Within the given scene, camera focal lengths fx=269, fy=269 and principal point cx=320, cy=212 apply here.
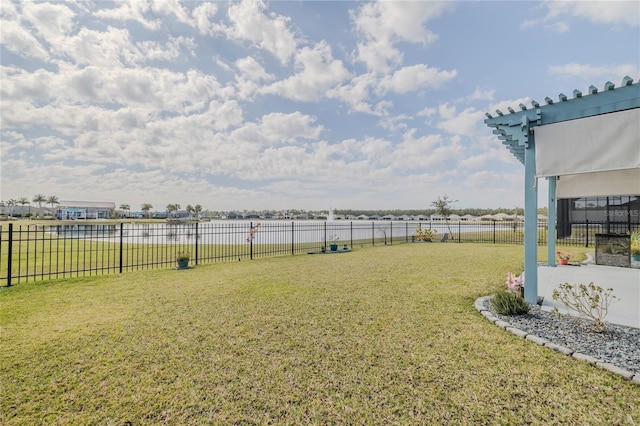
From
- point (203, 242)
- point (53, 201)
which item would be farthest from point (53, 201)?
point (203, 242)

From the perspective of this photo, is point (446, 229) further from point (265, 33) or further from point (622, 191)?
point (265, 33)

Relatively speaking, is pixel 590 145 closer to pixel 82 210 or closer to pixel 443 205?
pixel 443 205

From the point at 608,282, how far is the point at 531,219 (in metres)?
3.54

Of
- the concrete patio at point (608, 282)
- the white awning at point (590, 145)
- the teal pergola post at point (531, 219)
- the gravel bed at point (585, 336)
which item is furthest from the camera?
the teal pergola post at point (531, 219)

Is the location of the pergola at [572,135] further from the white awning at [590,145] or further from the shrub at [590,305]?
the shrub at [590,305]

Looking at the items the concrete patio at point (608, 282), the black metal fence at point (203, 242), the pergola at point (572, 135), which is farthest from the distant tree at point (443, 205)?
the pergola at point (572, 135)

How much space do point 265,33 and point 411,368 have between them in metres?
10.8

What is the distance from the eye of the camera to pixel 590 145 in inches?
152

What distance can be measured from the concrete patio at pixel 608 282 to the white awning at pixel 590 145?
2.23m

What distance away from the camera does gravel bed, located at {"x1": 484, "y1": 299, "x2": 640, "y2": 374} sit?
9.59 ft

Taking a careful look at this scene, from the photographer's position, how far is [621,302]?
4719 mm

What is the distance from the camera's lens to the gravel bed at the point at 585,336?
2.92 metres

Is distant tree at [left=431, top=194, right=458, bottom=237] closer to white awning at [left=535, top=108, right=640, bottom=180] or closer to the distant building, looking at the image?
white awning at [left=535, top=108, right=640, bottom=180]

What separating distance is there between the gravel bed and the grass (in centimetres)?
37
